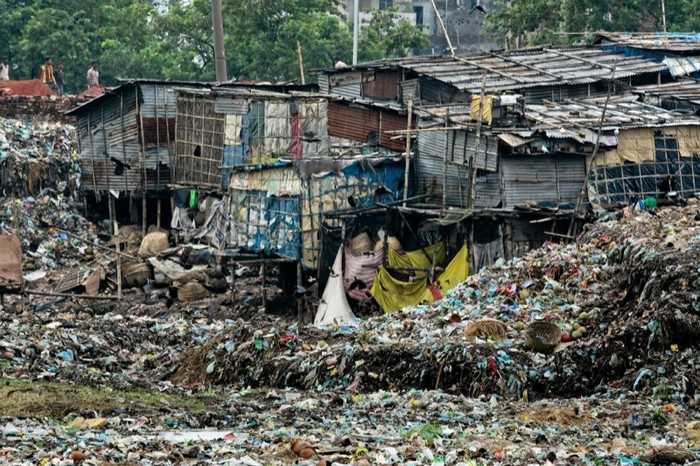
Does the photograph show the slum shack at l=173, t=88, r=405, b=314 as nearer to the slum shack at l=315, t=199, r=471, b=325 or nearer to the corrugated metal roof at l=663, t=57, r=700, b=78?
the slum shack at l=315, t=199, r=471, b=325

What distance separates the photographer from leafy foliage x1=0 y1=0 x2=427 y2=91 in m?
40.0

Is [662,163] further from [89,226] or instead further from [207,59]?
[207,59]

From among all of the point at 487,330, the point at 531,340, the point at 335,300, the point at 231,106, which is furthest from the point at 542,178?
the point at 231,106

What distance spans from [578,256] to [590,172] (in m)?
4.09

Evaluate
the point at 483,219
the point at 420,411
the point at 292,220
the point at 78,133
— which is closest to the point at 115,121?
the point at 78,133

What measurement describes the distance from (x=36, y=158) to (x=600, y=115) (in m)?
11.9

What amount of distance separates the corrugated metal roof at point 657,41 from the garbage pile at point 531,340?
1222 centimetres

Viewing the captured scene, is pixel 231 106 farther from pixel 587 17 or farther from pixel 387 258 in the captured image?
pixel 587 17

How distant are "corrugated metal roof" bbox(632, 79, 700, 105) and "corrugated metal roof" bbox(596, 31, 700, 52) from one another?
68.7 inches

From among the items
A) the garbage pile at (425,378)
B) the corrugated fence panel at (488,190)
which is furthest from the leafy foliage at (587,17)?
the garbage pile at (425,378)

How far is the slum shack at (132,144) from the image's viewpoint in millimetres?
29875

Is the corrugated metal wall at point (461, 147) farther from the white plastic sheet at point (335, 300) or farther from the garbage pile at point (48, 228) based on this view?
the garbage pile at point (48, 228)

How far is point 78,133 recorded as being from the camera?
31219 millimetres

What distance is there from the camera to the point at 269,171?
23938 millimetres
